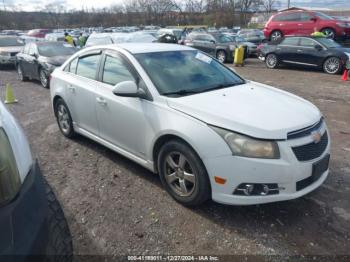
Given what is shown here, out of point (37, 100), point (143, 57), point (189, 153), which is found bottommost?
point (37, 100)

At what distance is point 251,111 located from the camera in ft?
9.80

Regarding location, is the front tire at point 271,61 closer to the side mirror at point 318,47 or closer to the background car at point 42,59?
the side mirror at point 318,47

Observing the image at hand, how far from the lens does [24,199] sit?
150cm

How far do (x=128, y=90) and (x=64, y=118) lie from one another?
7.43 ft

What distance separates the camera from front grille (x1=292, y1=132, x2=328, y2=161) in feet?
9.04

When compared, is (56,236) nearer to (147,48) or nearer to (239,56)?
(147,48)

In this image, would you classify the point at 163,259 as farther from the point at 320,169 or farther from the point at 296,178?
the point at 320,169

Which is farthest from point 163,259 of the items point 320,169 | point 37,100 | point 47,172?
point 37,100

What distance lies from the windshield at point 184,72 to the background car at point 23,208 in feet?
6.12

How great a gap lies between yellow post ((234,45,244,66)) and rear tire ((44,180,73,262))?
14.1 metres

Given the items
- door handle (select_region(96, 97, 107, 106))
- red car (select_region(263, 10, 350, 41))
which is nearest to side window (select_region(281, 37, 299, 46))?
red car (select_region(263, 10, 350, 41))

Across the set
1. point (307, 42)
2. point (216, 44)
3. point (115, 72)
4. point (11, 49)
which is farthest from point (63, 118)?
point (216, 44)

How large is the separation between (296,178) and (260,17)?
60.0 m

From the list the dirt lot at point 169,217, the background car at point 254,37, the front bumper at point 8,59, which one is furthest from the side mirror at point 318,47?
the front bumper at point 8,59
